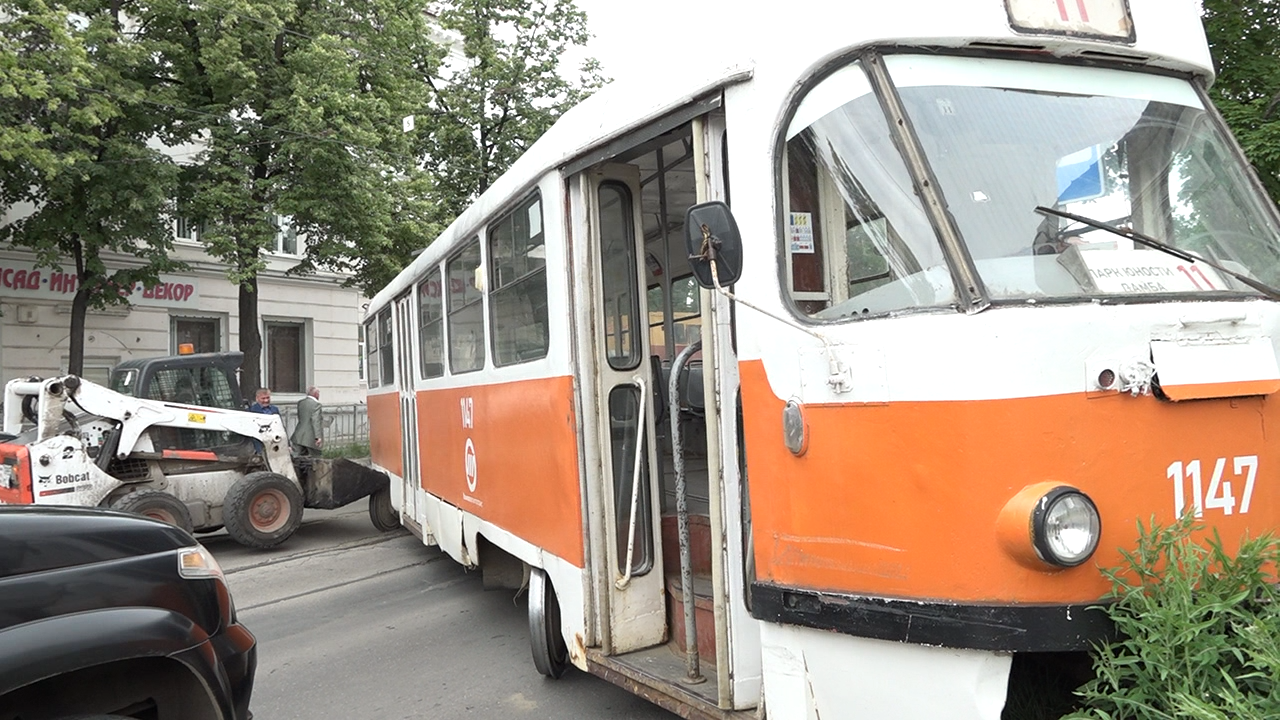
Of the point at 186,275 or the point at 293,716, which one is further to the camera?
the point at 186,275

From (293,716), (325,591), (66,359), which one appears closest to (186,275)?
(66,359)

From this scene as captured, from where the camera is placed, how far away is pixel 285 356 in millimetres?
25594

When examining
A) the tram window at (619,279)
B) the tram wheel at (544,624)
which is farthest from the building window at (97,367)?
the tram window at (619,279)

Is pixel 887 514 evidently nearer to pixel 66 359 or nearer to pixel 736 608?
pixel 736 608

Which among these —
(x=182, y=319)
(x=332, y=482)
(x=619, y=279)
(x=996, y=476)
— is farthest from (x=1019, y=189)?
(x=182, y=319)

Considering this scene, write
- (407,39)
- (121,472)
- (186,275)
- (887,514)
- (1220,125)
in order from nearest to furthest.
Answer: (887,514) → (1220,125) → (121,472) → (407,39) → (186,275)

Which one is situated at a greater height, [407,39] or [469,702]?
[407,39]

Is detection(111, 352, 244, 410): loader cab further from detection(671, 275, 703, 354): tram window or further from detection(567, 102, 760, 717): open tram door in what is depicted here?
detection(567, 102, 760, 717): open tram door

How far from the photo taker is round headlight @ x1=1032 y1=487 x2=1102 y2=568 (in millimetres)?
2518

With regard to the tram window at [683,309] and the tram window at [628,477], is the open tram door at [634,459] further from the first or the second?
the tram window at [683,309]

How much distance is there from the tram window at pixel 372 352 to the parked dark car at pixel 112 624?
28.5 feet

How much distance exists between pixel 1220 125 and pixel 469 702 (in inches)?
180

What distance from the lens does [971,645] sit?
2.62 meters

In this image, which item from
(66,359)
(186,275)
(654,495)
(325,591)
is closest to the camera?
(654,495)
